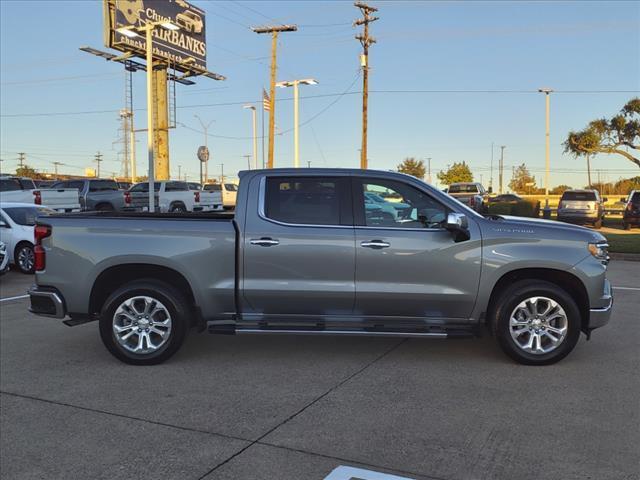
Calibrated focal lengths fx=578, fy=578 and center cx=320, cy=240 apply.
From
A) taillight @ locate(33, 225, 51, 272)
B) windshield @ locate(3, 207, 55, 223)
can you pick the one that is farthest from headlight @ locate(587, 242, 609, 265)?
windshield @ locate(3, 207, 55, 223)

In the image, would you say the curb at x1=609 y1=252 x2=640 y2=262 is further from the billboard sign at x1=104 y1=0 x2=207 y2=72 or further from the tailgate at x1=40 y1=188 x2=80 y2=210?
the billboard sign at x1=104 y1=0 x2=207 y2=72

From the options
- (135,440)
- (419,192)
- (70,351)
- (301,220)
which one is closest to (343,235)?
(301,220)

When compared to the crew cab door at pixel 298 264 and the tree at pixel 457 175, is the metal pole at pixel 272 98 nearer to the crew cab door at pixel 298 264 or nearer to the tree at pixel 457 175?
the crew cab door at pixel 298 264

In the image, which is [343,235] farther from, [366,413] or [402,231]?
[366,413]

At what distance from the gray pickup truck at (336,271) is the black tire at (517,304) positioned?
0.01 meters

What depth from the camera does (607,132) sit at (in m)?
36.7

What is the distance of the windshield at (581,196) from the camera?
24.8 meters

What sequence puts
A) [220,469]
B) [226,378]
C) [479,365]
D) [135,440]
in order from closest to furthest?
[220,469] < [135,440] < [226,378] < [479,365]

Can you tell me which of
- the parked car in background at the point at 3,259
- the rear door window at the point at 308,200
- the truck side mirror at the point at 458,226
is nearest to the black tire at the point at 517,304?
the truck side mirror at the point at 458,226

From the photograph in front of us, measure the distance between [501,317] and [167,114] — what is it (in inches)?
1432

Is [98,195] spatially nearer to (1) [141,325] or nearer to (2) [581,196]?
(1) [141,325]

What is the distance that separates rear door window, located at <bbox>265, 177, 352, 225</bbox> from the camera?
5.59 meters

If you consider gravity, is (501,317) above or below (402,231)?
below

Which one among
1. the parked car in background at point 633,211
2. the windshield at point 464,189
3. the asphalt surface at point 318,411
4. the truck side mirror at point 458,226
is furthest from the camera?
the windshield at point 464,189
